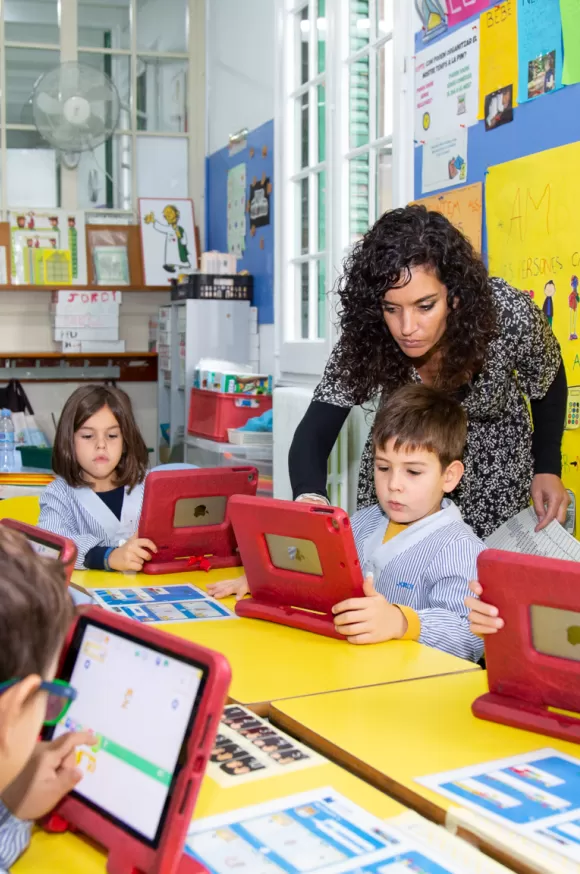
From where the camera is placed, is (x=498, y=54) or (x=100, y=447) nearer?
(x=100, y=447)

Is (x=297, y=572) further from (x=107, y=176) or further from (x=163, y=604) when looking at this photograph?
(x=107, y=176)

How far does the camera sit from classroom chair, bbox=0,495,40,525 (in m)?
2.76

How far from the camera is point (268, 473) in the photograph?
4.55 metres

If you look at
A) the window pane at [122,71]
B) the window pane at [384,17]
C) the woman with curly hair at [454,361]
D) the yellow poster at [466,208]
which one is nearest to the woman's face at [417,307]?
the woman with curly hair at [454,361]

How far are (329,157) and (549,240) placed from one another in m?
1.78

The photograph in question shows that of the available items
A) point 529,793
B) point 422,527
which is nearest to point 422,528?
point 422,527

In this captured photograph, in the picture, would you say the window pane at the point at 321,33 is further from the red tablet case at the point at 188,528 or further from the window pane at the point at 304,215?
the red tablet case at the point at 188,528

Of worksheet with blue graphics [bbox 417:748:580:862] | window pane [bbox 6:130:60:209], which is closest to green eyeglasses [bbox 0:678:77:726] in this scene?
worksheet with blue graphics [bbox 417:748:580:862]

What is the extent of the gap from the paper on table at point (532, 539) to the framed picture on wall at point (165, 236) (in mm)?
4258

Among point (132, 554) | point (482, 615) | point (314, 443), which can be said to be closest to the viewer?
point (482, 615)

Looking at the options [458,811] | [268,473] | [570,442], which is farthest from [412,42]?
[458,811]

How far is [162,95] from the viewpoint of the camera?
20.8 ft

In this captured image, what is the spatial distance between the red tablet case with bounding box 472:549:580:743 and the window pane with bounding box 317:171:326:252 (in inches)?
129

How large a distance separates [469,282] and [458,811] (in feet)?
3.89
